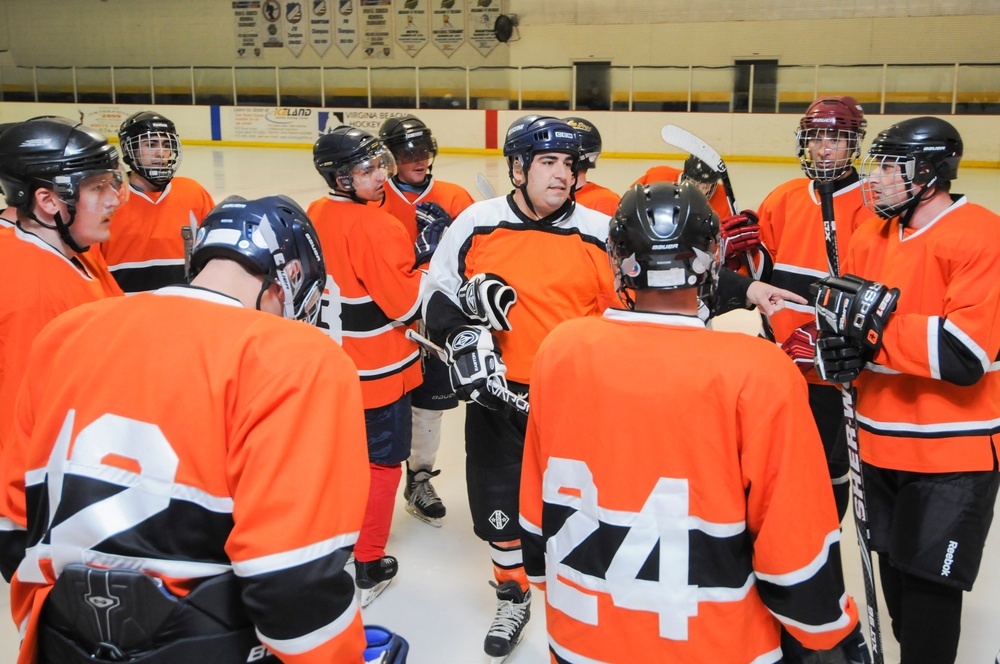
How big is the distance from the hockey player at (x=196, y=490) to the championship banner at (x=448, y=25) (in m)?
19.9

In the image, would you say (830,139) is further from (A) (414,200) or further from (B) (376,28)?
(B) (376,28)

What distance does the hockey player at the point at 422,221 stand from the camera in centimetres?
390

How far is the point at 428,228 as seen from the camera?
3693mm

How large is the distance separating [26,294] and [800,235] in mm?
2337

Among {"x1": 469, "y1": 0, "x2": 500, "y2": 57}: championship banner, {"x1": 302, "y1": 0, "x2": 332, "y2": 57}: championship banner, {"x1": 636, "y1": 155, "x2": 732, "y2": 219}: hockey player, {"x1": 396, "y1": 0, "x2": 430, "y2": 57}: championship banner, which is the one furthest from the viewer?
{"x1": 302, "y1": 0, "x2": 332, "y2": 57}: championship banner

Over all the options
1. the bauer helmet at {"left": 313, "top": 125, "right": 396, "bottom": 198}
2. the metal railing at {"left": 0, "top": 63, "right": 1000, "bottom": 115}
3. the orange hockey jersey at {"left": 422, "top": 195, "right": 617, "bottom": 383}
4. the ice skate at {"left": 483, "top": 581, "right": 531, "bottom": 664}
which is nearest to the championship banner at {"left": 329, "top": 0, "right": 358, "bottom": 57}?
the metal railing at {"left": 0, "top": 63, "right": 1000, "bottom": 115}

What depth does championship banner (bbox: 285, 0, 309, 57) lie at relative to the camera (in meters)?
21.7

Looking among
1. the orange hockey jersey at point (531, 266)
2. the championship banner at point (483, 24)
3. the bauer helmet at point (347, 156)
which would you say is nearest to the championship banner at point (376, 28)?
the championship banner at point (483, 24)

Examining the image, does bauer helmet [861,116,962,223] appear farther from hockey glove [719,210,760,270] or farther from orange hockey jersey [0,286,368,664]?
orange hockey jersey [0,286,368,664]

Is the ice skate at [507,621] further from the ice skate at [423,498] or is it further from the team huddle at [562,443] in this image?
the team huddle at [562,443]

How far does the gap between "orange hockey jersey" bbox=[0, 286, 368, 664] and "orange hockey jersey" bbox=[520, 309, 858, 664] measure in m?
0.42

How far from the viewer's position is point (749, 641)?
1593 mm

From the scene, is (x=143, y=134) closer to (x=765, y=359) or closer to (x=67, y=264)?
(x=67, y=264)

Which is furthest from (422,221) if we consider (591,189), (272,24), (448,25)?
(272,24)
